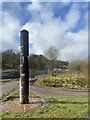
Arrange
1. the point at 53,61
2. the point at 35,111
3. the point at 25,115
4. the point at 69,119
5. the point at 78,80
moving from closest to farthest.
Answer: the point at 69,119 → the point at 25,115 → the point at 35,111 → the point at 78,80 → the point at 53,61

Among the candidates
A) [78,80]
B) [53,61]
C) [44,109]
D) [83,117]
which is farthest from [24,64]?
[53,61]

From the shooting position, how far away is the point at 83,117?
8.02 meters

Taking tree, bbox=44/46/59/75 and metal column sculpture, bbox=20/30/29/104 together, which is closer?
metal column sculpture, bbox=20/30/29/104

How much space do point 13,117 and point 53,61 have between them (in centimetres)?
4030

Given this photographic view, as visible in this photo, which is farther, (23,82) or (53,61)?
(53,61)

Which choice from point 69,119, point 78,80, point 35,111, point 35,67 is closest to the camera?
point 69,119

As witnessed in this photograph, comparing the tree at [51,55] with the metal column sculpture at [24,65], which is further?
the tree at [51,55]

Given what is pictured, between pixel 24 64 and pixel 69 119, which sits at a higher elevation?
pixel 24 64

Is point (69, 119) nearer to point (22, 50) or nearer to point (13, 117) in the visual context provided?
point (13, 117)

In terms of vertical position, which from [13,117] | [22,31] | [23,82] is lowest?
[13,117]

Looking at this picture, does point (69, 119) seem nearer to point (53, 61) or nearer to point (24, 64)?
point (24, 64)

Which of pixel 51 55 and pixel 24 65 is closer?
pixel 24 65

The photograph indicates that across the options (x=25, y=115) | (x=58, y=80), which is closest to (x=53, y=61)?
(x=58, y=80)

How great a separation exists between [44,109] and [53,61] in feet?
128
